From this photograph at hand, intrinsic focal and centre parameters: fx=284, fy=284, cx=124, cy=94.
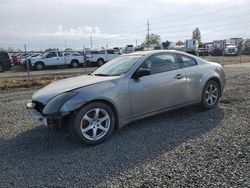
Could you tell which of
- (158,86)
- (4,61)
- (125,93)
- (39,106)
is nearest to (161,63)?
(158,86)

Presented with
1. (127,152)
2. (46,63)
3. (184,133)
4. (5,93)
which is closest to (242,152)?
(184,133)

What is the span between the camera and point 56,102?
443 centimetres

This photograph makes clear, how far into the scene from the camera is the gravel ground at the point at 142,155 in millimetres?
3418

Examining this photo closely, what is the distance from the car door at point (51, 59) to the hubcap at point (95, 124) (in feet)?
73.0

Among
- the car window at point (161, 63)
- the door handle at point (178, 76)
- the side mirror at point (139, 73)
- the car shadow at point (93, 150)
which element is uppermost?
the car window at point (161, 63)

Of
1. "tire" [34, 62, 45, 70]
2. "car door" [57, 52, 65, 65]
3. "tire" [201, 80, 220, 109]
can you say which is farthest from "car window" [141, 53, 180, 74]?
"car door" [57, 52, 65, 65]

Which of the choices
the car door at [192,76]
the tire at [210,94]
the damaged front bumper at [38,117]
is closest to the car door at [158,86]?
the car door at [192,76]

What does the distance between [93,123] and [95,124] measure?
0.04 metres

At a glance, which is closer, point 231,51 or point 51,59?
point 51,59

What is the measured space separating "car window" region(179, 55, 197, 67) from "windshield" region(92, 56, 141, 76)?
3.45 ft

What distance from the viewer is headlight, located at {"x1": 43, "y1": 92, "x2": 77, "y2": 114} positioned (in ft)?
Result: 14.3

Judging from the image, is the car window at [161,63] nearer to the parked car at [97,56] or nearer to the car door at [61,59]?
the car door at [61,59]

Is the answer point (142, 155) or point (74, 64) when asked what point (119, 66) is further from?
point (74, 64)

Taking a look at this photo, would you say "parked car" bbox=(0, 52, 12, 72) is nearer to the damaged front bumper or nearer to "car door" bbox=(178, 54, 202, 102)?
the damaged front bumper
